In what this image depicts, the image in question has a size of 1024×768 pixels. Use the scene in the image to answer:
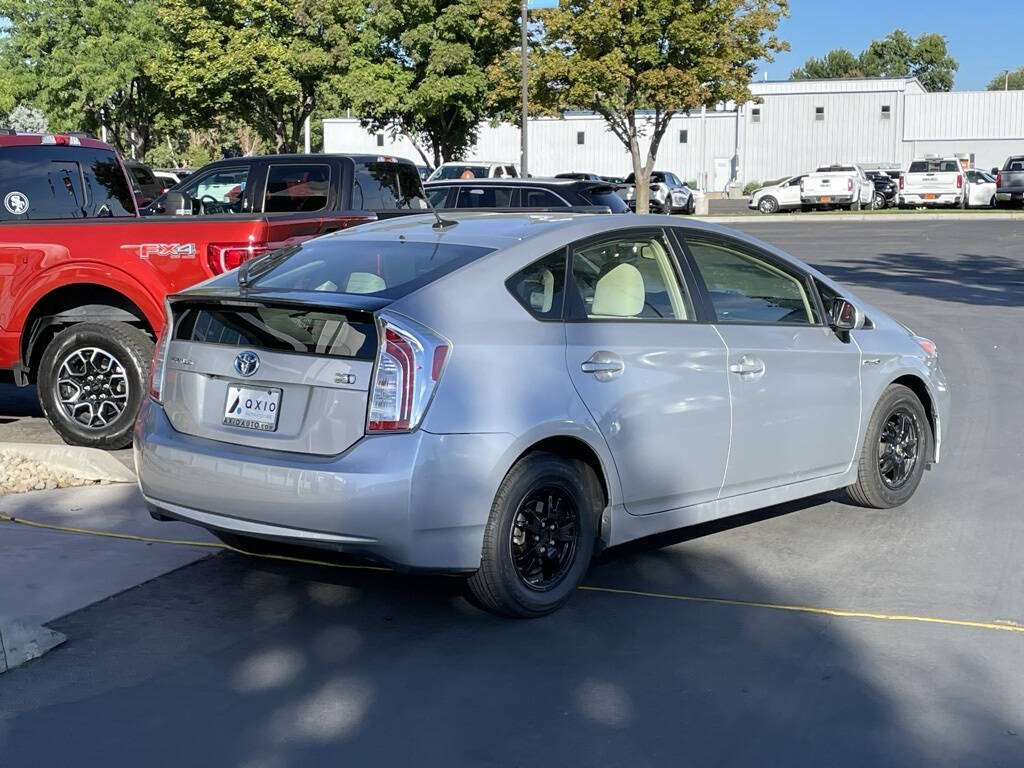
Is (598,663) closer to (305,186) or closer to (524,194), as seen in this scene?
(305,186)

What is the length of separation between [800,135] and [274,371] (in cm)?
7632

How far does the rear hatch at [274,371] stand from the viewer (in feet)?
16.5

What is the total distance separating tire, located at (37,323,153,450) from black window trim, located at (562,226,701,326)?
4.20 m

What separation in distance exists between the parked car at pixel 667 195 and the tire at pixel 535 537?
45374 millimetres

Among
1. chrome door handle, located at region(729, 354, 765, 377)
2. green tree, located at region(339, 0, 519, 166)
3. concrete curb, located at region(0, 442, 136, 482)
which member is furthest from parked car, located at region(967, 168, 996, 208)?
chrome door handle, located at region(729, 354, 765, 377)

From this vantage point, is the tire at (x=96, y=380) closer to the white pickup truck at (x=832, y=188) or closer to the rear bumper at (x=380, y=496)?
the rear bumper at (x=380, y=496)

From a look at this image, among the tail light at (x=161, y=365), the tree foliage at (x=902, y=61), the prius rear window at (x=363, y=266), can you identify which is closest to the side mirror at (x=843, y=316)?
the prius rear window at (x=363, y=266)

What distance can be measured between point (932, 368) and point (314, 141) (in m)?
86.0

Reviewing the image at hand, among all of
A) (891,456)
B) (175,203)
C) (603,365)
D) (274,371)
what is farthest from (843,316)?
(175,203)

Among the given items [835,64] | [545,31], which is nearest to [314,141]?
[545,31]

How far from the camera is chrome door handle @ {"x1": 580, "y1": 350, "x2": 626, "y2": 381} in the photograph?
214 inches

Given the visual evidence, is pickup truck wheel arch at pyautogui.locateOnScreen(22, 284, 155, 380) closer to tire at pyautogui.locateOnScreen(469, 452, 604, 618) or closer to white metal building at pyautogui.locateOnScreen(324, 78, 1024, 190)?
tire at pyautogui.locateOnScreen(469, 452, 604, 618)

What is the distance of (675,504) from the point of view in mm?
5848

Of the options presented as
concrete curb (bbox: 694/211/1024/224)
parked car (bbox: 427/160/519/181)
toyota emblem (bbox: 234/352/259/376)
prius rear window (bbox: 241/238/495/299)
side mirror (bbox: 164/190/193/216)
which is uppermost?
parked car (bbox: 427/160/519/181)
